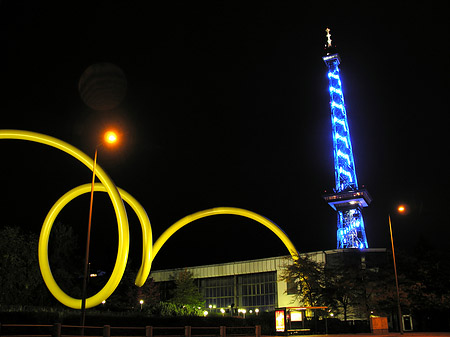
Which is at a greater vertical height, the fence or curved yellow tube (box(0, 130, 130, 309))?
curved yellow tube (box(0, 130, 130, 309))

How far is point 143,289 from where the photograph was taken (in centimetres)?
6494

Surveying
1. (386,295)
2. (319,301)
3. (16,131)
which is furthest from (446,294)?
(16,131)

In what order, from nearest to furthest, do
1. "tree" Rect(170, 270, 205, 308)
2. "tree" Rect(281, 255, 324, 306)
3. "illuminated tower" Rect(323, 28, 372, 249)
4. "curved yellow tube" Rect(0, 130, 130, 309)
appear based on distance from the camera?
"curved yellow tube" Rect(0, 130, 130, 309), "tree" Rect(281, 255, 324, 306), "tree" Rect(170, 270, 205, 308), "illuminated tower" Rect(323, 28, 372, 249)

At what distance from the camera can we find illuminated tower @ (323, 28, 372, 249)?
108 metres

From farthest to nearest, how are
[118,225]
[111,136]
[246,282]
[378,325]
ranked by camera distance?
[246,282] < [378,325] < [118,225] < [111,136]

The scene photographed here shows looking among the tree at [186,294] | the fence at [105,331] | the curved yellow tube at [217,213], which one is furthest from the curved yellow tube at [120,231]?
the tree at [186,294]

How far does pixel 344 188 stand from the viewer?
111438mm

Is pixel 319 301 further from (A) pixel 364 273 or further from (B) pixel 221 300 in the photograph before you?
(B) pixel 221 300

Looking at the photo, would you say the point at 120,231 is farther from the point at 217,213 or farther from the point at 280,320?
the point at 217,213

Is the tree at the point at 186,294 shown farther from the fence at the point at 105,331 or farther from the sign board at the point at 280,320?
the sign board at the point at 280,320

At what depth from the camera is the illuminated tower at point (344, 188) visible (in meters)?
108

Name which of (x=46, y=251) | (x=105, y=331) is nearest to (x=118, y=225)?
(x=46, y=251)

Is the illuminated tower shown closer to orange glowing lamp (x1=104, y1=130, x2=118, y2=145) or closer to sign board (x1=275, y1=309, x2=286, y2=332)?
sign board (x1=275, y1=309, x2=286, y2=332)

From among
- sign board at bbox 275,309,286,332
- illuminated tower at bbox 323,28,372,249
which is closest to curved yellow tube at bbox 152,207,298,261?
sign board at bbox 275,309,286,332
